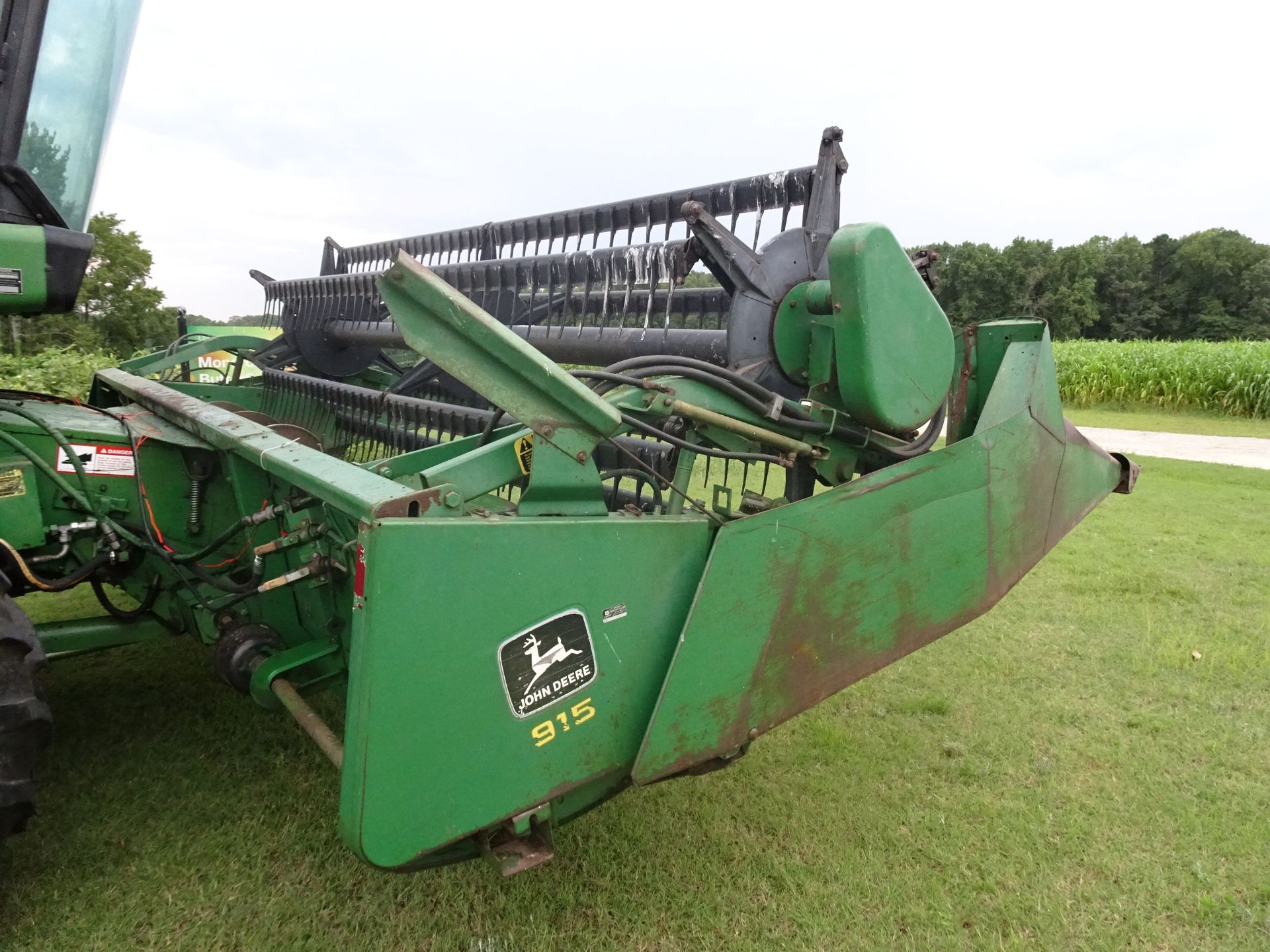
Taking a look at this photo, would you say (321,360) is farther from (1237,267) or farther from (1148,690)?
(1237,267)

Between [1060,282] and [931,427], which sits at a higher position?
[1060,282]

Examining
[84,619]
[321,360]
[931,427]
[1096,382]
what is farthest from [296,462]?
[1096,382]

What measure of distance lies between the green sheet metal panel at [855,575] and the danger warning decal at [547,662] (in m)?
0.21

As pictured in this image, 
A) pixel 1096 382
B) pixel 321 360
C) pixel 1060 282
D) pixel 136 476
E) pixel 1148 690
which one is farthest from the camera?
pixel 1060 282

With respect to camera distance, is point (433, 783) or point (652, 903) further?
point (652, 903)

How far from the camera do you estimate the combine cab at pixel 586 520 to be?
5.24 ft

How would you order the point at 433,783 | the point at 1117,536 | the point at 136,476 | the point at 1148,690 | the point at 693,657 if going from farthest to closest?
1. the point at 1117,536
2. the point at 1148,690
3. the point at 136,476
4. the point at 693,657
5. the point at 433,783

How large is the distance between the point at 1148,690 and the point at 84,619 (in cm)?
407

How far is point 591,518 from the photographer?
1.81 m

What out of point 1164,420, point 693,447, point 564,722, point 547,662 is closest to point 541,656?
point 547,662

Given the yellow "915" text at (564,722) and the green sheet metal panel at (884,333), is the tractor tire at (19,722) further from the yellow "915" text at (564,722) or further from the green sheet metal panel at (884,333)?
the green sheet metal panel at (884,333)

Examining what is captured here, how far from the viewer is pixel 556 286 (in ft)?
10.9

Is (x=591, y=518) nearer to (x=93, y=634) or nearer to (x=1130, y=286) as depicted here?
(x=93, y=634)

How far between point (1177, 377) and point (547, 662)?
19.0 m
